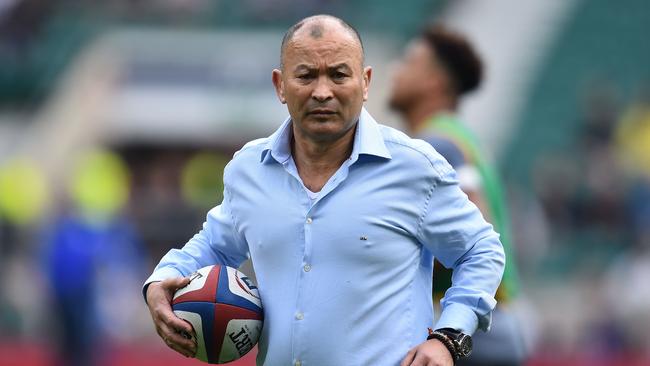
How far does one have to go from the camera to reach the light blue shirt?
15.7ft

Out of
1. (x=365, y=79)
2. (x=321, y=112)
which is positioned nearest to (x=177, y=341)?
(x=321, y=112)

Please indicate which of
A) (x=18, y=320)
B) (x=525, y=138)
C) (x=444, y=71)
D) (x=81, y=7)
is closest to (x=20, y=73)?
(x=81, y=7)

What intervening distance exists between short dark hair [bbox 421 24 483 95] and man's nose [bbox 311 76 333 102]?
106 inches

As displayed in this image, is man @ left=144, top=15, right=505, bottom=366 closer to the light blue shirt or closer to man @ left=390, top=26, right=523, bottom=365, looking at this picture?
the light blue shirt

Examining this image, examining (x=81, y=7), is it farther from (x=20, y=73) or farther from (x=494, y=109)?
(x=494, y=109)

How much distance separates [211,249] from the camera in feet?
17.3

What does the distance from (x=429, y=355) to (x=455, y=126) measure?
2523 millimetres

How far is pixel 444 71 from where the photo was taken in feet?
24.3

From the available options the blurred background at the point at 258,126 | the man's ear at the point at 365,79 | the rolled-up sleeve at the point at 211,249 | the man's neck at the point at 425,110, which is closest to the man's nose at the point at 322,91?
the man's ear at the point at 365,79

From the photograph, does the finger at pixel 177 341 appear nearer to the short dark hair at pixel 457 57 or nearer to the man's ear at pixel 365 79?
the man's ear at pixel 365 79

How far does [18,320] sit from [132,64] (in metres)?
6.57

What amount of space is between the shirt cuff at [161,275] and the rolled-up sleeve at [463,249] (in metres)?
0.85

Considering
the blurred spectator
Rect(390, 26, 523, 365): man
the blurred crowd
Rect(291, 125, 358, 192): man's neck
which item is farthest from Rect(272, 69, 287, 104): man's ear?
the blurred crowd

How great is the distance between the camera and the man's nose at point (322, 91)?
4.71 m
